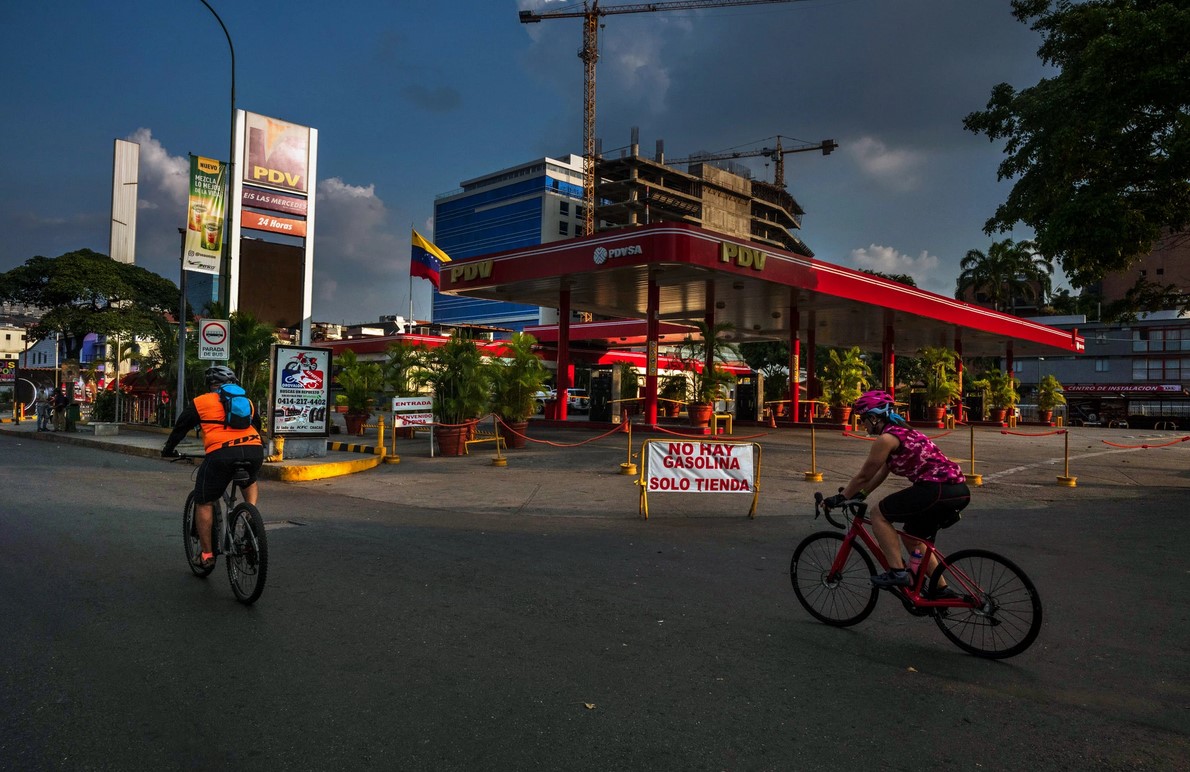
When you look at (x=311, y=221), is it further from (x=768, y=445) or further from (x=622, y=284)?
(x=768, y=445)

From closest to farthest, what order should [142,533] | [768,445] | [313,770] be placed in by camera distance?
[313,770], [142,533], [768,445]

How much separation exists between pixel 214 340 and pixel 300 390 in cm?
299

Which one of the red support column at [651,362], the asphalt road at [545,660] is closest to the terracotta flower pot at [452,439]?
the red support column at [651,362]

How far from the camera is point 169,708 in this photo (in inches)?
148

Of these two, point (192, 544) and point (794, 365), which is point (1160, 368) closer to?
point (794, 365)

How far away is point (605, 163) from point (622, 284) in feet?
303

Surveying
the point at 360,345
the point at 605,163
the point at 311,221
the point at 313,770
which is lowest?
the point at 313,770

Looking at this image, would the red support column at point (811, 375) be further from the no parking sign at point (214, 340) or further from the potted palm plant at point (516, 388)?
the no parking sign at point (214, 340)

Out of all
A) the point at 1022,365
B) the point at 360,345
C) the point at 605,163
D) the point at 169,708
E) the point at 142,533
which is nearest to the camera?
the point at 169,708

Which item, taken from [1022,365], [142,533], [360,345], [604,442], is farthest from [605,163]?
[142,533]

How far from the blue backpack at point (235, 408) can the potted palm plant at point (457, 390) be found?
1133 cm

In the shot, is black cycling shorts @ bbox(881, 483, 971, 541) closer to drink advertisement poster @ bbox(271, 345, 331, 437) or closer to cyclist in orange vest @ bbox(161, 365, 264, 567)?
cyclist in orange vest @ bbox(161, 365, 264, 567)

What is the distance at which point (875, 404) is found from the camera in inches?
205

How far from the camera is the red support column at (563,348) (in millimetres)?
25078
